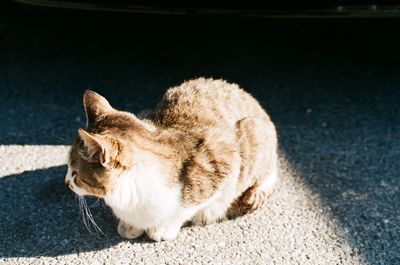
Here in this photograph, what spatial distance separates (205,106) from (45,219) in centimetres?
97

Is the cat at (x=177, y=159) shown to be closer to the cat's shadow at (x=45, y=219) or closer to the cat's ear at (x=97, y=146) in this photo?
the cat's ear at (x=97, y=146)

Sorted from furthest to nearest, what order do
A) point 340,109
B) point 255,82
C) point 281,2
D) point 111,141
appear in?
point 255,82, point 340,109, point 281,2, point 111,141

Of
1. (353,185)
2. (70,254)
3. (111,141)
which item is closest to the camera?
(111,141)

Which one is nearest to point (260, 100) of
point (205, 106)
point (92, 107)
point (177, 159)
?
point (205, 106)

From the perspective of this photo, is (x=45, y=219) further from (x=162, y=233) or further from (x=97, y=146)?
(x=97, y=146)

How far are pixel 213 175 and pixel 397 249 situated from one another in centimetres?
92

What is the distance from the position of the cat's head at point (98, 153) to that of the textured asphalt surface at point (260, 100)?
14.8 inches

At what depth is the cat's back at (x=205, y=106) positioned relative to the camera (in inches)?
110

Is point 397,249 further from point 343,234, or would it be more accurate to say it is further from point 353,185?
point 353,185

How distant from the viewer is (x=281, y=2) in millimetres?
3359

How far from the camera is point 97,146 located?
2.26 metres

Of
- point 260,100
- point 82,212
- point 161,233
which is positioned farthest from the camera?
point 260,100

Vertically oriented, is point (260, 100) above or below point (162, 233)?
above

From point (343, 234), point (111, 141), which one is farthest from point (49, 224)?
point (343, 234)
